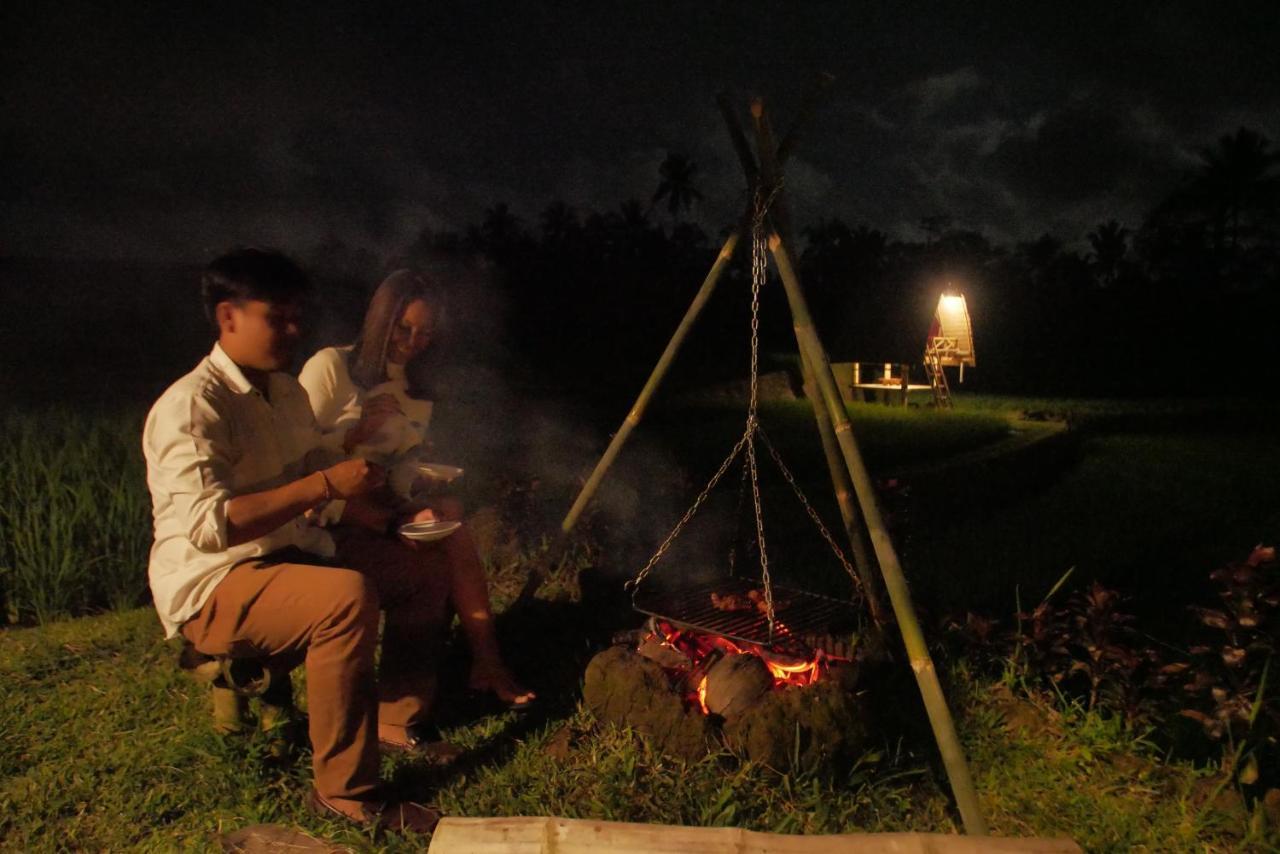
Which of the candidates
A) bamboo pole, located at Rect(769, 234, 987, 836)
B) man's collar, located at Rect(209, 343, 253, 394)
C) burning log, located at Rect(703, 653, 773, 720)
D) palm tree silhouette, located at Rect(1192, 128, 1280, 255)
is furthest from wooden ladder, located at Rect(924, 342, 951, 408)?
palm tree silhouette, located at Rect(1192, 128, 1280, 255)

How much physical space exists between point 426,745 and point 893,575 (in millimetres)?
2138

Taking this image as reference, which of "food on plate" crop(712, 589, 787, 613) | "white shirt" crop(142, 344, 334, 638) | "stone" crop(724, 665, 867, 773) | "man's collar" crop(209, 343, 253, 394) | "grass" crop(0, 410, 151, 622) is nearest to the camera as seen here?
"white shirt" crop(142, 344, 334, 638)

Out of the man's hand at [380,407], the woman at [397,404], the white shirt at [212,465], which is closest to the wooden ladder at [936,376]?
the woman at [397,404]

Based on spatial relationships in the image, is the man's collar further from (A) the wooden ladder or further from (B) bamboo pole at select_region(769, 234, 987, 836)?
(A) the wooden ladder

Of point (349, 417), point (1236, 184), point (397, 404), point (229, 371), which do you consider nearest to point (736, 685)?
point (397, 404)

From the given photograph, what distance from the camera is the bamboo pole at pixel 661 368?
382 centimetres

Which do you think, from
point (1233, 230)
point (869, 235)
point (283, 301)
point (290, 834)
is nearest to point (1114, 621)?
point (290, 834)

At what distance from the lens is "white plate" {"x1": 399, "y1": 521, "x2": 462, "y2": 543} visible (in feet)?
11.2

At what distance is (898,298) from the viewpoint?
16328 mm

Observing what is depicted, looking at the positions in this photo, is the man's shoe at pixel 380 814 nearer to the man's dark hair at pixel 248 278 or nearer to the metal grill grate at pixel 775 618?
the metal grill grate at pixel 775 618

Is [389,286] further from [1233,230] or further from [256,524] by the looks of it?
[1233,230]

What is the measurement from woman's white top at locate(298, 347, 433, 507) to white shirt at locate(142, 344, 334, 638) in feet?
0.58

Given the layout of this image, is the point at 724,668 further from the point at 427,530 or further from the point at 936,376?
the point at 936,376

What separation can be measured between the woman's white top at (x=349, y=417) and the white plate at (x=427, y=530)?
29cm
